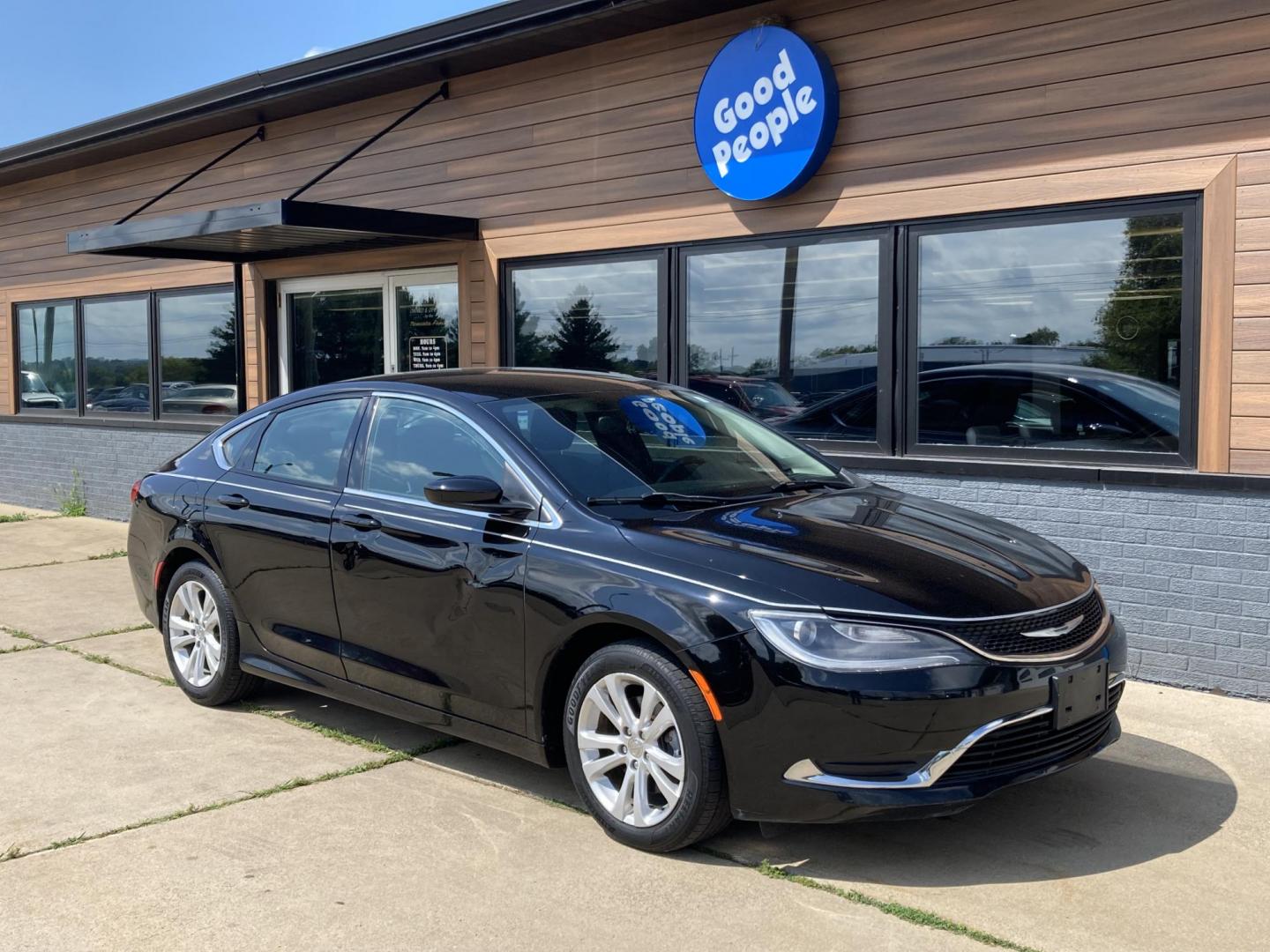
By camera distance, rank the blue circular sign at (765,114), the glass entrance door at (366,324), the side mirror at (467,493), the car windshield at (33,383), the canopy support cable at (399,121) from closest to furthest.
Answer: the side mirror at (467,493) < the blue circular sign at (765,114) < the canopy support cable at (399,121) < the glass entrance door at (366,324) < the car windshield at (33,383)

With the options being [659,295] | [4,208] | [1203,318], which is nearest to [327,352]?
[659,295]

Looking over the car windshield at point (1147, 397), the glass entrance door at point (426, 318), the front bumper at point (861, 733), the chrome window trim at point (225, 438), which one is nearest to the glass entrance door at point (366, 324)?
the glass entrance door at point (426, 318)

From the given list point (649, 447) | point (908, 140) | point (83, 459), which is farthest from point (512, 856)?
point (83, 459)

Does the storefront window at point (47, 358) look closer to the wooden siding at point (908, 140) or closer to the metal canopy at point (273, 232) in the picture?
the metal canopy at point (273, 232)

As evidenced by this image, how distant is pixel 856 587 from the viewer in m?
3.82

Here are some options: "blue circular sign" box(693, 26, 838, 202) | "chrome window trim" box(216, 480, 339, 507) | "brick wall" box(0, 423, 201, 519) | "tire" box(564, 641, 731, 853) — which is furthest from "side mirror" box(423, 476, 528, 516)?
"brick wall" box(0, 423, 201, 519)

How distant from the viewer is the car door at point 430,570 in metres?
4.42

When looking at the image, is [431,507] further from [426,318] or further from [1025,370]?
[426,318]

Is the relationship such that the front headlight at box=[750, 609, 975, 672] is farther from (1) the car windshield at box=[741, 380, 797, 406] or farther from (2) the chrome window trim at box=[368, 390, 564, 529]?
(1) the car windshield at box=[741, 380, 797, 406]

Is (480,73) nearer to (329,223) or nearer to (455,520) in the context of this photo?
(329,223)

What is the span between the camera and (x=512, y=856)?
405cm

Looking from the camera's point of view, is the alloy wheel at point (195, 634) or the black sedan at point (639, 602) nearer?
the black sedan at point (639, 602)

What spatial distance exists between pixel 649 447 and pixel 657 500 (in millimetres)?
→ 416

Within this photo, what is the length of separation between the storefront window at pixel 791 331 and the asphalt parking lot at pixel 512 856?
2827mm
